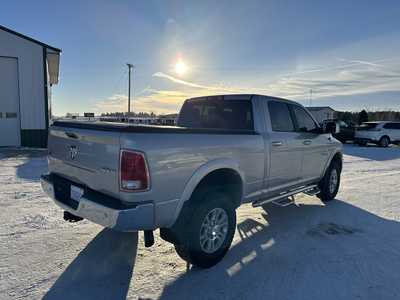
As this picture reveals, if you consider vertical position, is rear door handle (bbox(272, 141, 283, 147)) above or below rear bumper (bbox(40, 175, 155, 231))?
above

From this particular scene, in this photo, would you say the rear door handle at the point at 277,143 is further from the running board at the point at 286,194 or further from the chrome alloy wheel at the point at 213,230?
the chrome alloy wheel at the point at 213,230

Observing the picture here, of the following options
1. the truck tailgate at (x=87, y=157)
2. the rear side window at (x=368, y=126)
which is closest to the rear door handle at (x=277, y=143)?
the truck tailgate at (x=87, y=157)

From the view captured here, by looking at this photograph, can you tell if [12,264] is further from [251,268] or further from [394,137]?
[394,137]

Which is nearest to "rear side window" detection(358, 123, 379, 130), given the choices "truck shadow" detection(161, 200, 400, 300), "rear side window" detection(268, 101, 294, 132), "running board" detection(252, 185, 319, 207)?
"running board" detection(252, 185, 319, 207)

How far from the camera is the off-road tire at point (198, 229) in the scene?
11.1ft

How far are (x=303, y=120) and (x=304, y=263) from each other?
8.80 ft

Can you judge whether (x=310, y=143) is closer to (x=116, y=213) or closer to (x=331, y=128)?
(x=331, y=128)

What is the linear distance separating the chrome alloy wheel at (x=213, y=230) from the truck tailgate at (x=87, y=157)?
1163mm

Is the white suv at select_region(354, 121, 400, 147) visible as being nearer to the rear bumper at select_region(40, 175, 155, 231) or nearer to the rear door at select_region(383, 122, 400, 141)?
the rear door at select_region(383, 122, 400, 141)

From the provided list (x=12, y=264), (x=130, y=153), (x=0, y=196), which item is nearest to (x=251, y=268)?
(x=130, y=153)

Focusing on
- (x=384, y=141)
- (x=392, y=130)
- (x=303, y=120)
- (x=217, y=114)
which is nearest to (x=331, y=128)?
(x=303, y=120)

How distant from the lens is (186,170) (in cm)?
323

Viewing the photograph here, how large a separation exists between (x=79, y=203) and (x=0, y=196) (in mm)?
3687

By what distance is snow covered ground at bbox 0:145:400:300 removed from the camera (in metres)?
3.14
